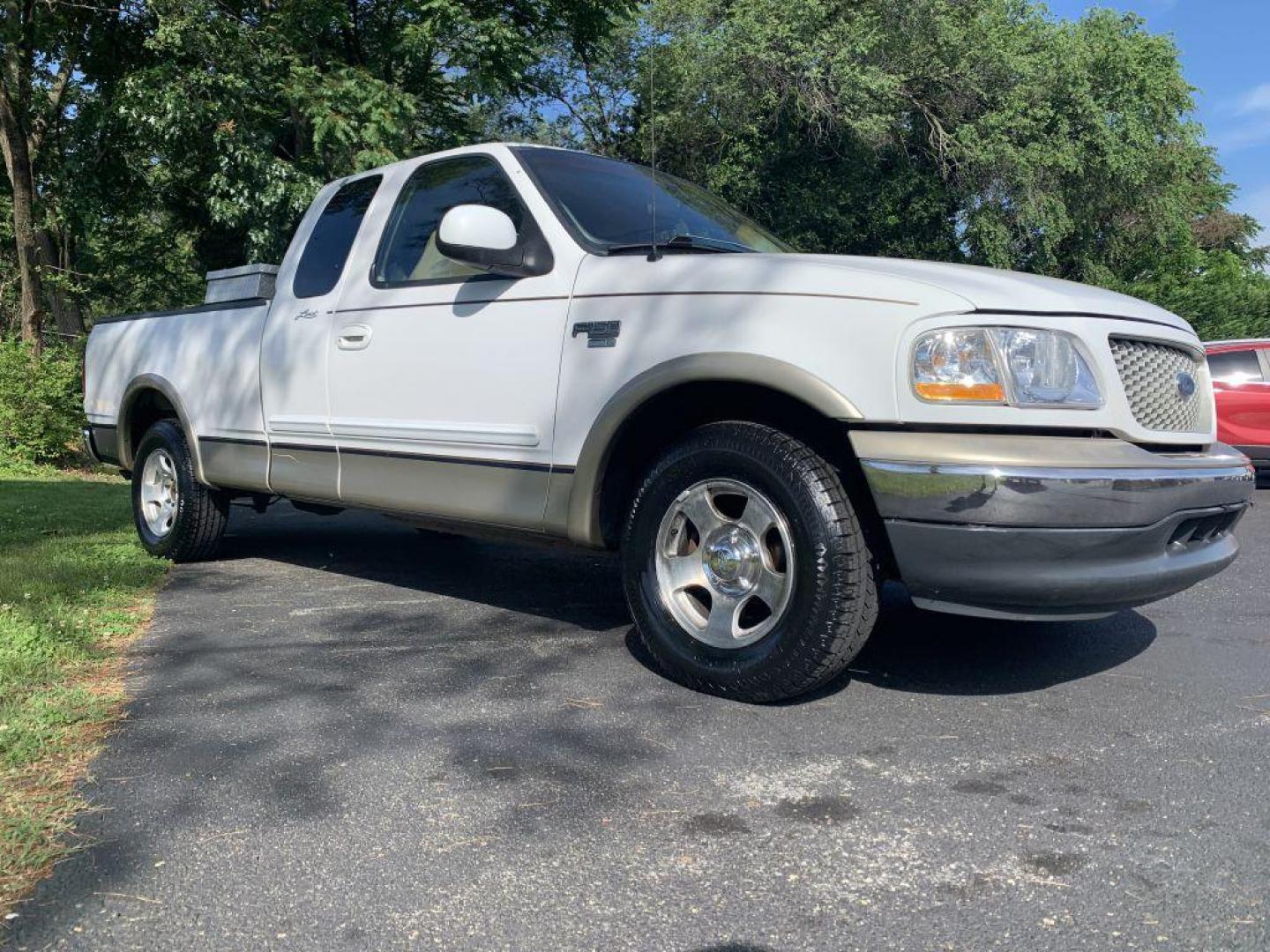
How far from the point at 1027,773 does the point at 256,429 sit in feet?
13.1

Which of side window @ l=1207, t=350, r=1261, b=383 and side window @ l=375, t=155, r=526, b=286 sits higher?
side window @ l=375, t=155, r=526, b=286

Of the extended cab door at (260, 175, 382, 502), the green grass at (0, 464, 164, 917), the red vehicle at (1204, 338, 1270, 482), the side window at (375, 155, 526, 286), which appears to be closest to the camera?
the green grass at (0, 464, 164, 917)

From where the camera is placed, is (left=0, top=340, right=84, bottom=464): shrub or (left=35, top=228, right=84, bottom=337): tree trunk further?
(left=35, top=228, right=84, bottom=337): tree trunk

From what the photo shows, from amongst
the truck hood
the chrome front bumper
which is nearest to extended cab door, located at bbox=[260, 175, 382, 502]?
the truck hood

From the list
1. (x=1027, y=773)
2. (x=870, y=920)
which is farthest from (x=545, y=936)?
(x=1027, y=773)

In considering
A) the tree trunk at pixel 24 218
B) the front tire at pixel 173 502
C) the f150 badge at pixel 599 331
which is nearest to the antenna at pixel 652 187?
the f150 badge at pixel 599 331

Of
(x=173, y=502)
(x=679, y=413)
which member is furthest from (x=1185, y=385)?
(x=173, y=502)

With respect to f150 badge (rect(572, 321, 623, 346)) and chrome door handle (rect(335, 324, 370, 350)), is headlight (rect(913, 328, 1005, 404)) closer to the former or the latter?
f150 badge (rect(572, 321, 623, 346))

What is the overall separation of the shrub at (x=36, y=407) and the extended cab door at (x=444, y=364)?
370 inches

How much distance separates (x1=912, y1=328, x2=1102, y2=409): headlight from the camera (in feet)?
10.1

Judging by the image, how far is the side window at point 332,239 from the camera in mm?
5102

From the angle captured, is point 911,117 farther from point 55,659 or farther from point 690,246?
point 55,659

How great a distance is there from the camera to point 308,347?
5055mm

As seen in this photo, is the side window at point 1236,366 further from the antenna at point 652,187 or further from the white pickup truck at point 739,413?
the antenna at point 652,187
